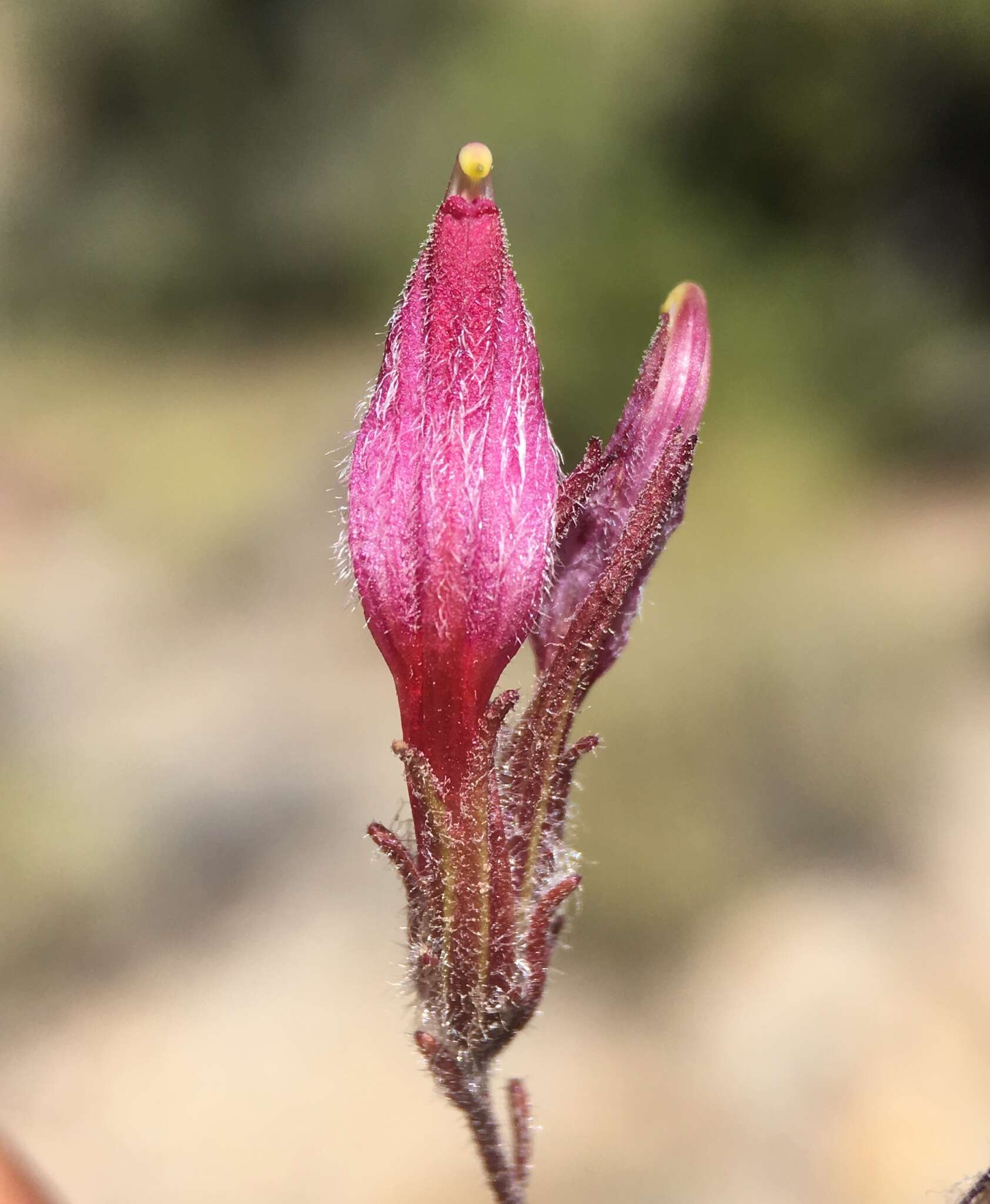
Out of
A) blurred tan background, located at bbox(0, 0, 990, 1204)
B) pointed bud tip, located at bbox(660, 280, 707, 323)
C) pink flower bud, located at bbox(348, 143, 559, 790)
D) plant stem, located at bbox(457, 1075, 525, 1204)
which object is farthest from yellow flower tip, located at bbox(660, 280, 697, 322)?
plant stem, located at bbox(457, 1075, 525, 1204)

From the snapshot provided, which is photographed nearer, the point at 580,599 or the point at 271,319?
the point at 580,599

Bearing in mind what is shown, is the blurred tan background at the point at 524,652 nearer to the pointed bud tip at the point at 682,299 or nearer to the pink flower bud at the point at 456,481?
the pink flower bud at the point at 456,481

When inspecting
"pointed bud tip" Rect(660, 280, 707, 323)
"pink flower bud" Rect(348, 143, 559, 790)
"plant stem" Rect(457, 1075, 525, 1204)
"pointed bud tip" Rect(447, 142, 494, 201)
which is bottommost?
"plant stem" Rect(457, 1075, 525, 1204)

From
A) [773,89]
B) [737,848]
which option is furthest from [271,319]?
[737,848]

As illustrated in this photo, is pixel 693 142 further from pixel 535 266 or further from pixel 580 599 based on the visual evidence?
pixel 580 599

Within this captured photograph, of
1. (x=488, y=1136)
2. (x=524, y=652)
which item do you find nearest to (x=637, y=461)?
(x=488, y=1136)

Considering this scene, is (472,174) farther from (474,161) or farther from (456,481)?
(456,481)

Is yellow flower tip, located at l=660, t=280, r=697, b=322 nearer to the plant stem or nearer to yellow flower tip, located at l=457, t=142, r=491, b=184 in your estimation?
yellow flower tip, located at l=457, t=142, r=491, b=184
